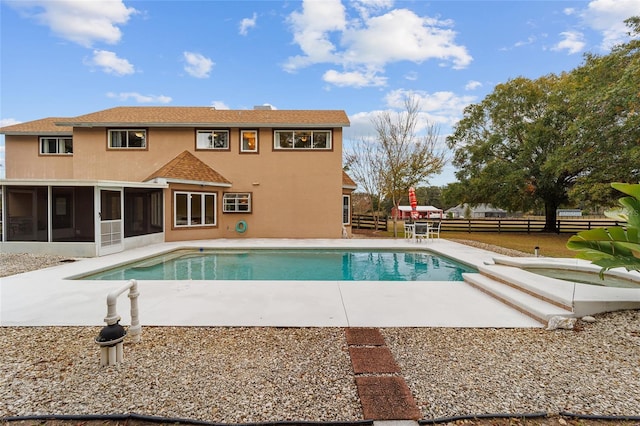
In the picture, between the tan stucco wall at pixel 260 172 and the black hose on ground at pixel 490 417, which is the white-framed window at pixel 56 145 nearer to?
the tan stucco wall at pixel 260 172

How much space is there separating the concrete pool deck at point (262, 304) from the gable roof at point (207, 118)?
32.7 feet

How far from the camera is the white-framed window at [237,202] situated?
15551 millimetres

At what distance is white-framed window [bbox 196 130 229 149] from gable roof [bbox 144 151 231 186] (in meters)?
0.83

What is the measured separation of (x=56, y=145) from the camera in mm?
16500

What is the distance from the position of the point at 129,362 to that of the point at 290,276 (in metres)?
5.21

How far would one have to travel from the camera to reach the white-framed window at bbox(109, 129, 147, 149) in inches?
613

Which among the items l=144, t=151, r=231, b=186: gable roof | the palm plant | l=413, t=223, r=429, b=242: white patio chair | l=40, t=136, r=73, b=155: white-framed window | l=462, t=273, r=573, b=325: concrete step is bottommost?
l=462, t=273, r=573, b=325: concrete step

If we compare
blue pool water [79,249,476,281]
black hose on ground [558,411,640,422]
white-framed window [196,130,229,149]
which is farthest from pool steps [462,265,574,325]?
white-framed window [196,130,229,149]

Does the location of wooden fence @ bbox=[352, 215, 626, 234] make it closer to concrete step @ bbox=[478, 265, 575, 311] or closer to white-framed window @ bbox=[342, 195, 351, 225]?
white-framed window @ bbox=[342, 195, 351, 225]

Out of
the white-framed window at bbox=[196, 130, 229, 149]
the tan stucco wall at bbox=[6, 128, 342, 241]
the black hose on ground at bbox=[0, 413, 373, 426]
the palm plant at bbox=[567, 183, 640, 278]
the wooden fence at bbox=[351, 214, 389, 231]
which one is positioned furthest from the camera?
the wooden fence at bbox=[351, 214, 389, 231]

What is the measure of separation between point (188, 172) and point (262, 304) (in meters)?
10.9

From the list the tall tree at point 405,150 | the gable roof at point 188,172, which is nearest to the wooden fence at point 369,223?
the tall tree at point 405,150

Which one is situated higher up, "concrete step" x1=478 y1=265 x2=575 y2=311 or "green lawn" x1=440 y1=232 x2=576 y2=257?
"concrete step" x1=478 y1=265 x2=575 y2=311

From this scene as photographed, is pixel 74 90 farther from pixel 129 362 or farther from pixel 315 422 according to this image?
pixel 315 422
